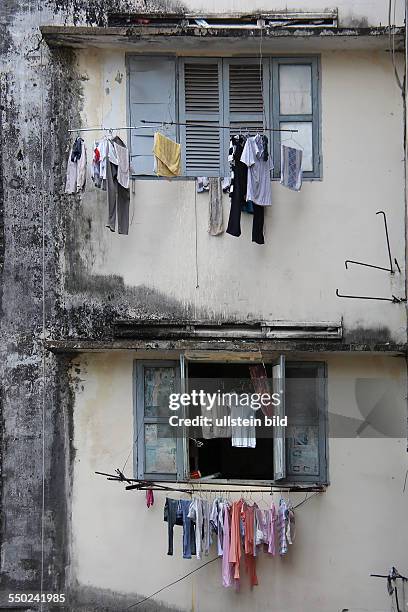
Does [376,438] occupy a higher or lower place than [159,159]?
lower

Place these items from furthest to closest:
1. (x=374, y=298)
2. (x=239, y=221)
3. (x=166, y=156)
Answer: (x=374, y=298) < (x=239, y=221) < (x=166, y=156)

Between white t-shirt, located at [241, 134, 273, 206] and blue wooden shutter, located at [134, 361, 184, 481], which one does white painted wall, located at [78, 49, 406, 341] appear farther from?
blue wooden shutter, located at [134, 361, 184, 481]

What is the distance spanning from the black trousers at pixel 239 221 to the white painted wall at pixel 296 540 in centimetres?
141

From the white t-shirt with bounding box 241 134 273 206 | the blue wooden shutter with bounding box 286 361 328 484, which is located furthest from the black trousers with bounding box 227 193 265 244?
the blue wooden shutter with bounding box 286 361 328 484

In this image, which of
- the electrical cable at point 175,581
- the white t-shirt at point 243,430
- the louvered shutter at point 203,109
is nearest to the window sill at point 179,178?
the louvered shutter at point 203,109

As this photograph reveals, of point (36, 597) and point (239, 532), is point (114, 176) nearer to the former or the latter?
point (239, 532)

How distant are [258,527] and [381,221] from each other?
3.15 m

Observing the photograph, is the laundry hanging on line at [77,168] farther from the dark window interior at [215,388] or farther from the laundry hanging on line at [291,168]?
the dark window interior at [215,388]

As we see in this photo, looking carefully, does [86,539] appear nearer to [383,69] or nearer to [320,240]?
[320,240]

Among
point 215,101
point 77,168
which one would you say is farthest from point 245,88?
point 77,168

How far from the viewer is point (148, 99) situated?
985 cm

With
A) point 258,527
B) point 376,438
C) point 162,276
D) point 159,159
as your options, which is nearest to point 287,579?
point 258,527

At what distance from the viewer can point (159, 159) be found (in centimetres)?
938

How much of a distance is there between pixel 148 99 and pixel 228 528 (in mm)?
4187
